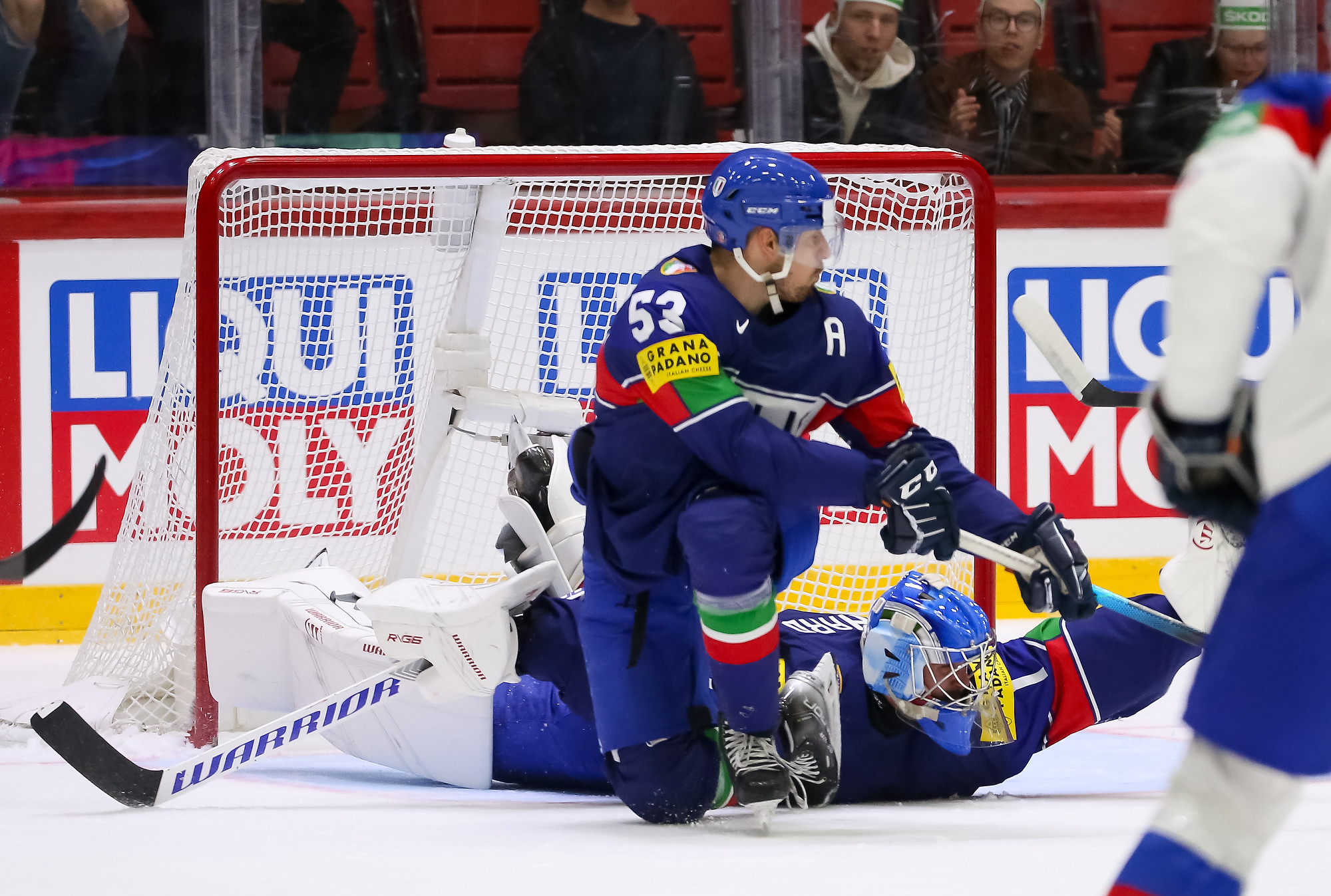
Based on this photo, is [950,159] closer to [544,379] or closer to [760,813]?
[544,379]

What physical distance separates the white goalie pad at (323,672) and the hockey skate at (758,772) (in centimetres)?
60

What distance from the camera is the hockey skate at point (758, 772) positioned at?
6.97 ft

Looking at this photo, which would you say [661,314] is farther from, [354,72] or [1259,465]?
[354,72]

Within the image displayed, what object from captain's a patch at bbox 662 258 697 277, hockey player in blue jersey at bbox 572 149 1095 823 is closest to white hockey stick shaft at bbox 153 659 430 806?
hockey player in blue jersey at bbox 572 149 1095 823

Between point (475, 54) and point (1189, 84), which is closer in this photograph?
point (475, 54)

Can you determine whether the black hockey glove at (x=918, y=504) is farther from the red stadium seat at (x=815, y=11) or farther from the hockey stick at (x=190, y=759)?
the red stadium seat at (x=815, y=11)

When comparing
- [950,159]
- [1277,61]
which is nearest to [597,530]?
[950,159]

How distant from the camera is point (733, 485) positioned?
2.22m

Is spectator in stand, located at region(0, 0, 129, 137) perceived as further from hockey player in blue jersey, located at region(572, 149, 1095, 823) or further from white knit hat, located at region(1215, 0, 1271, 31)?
white knit hat, located at region(1215, 0, 1271, 31)

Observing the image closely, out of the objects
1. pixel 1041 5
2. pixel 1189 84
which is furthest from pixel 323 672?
pixel 1189 84

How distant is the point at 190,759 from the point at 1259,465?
1.83 metres

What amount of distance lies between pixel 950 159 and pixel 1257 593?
2.12 m

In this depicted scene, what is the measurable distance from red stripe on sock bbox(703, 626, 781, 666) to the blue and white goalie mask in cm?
23

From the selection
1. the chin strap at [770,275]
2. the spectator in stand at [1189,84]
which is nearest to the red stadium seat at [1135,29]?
the spectator in stand at [1189,84]
